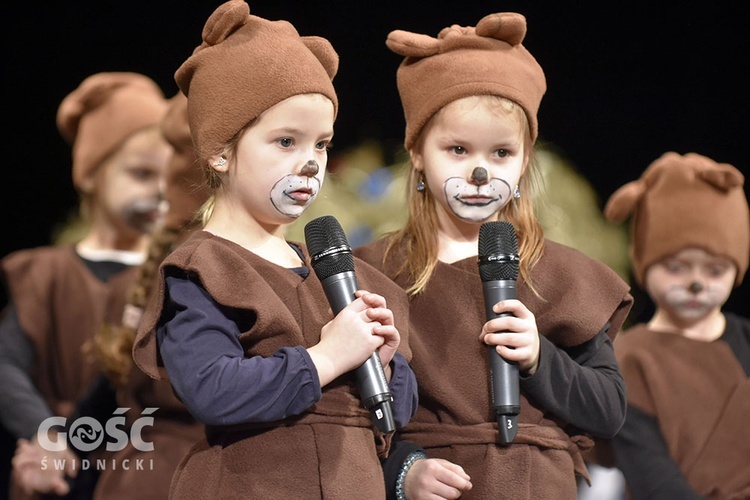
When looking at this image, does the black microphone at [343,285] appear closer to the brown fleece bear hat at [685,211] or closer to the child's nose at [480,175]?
the child's nose at [480,175]

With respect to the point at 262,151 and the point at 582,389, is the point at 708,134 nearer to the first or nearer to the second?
the point at 582,389

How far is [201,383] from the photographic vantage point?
1.54 metres

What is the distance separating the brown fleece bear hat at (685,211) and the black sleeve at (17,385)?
1748 mm

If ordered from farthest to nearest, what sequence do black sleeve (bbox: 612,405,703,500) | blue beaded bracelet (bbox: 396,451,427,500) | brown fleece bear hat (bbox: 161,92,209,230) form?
brown fleece bear hat (bbox: 161,92,209,230) → black sleeve (bbox: 612,405,703,500) → blue beaded bracelet (bbox: 396,451,427,500)

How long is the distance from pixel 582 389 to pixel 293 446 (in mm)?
540

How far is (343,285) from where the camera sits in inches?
64.3

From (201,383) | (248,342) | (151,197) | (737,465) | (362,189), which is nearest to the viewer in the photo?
(201,383)

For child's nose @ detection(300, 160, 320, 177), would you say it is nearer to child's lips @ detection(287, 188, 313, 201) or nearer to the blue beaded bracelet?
child's lips @ detection(287, 188, 313, 201)

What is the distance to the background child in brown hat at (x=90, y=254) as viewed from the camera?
339cm

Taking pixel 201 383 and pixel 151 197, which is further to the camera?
pixel 151 197

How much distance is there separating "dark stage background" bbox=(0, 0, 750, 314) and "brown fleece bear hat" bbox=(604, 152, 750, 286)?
1131 millimetres

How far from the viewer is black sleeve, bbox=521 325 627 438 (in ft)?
6.00

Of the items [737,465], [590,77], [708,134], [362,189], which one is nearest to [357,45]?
[362,189]

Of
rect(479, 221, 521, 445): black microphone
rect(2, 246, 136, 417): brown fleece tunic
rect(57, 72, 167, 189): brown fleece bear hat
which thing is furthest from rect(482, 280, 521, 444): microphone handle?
rect(57, 72, 167, 189): brown fleece bear hat
